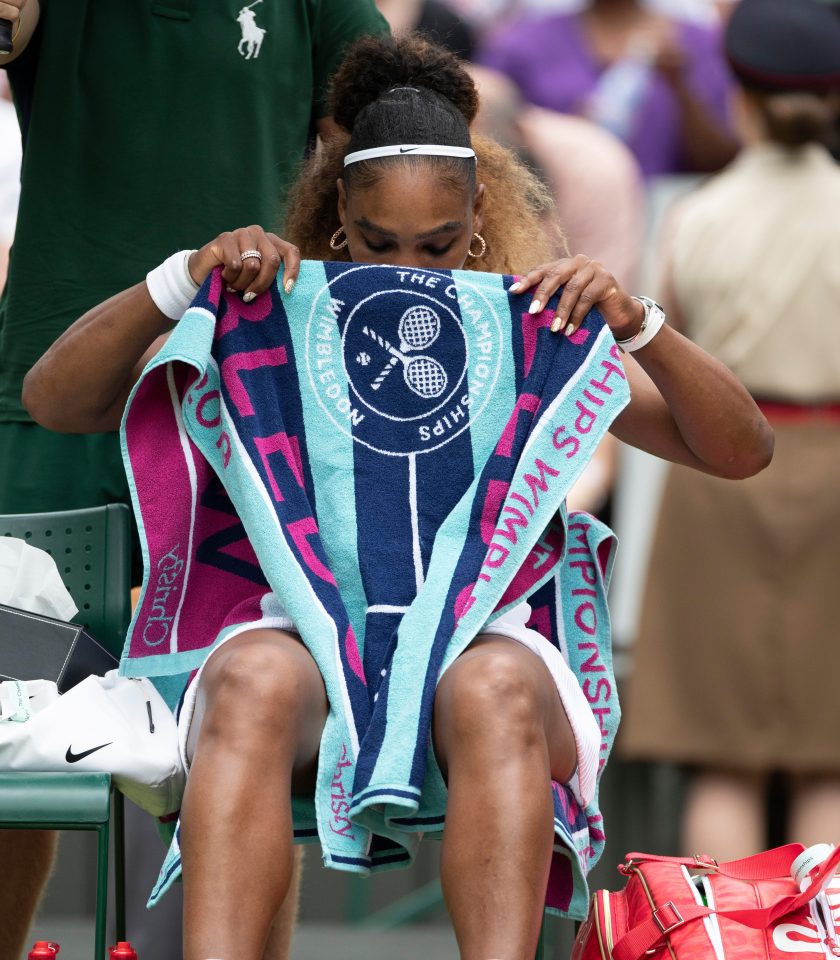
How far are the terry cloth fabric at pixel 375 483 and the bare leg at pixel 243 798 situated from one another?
114 mm

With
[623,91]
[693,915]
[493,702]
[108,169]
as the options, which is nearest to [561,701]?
[493,702]

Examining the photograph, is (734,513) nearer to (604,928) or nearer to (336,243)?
(336,243)

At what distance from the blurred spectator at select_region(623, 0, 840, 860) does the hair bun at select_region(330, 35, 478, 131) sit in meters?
1.21

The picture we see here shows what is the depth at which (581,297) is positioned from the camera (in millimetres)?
Answer: 2557

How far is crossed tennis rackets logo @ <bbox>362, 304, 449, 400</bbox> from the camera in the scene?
2.61 meters

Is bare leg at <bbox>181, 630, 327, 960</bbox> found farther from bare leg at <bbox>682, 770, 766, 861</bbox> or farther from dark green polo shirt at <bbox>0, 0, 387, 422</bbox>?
bare leg at <bbox>682, 770, 766, 861</bbox>

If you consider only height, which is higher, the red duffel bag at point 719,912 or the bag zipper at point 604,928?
the red duffel bag at point 719,912

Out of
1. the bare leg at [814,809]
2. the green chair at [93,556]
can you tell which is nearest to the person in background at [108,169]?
the green chair at [93,556]

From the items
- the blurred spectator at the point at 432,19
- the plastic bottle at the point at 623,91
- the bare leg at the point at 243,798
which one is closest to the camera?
the bare leg at the point at 243,798

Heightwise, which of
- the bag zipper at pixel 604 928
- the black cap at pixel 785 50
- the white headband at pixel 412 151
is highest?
the black cap at pixel 785 50

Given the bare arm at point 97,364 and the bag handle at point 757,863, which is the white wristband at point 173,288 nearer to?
the bare arm at point 97,364

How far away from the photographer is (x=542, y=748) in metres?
2.28

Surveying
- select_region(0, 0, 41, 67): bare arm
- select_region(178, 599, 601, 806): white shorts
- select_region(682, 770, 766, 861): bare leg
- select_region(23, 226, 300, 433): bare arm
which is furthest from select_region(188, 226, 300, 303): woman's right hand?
select_region(682, 770, 766, 861): bare leg

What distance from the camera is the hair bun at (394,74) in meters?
2.92
